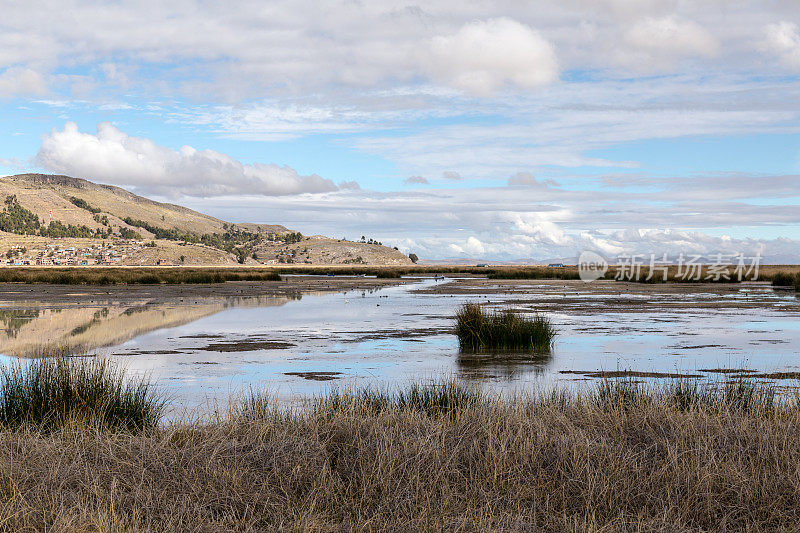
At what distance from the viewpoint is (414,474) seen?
20.3ft

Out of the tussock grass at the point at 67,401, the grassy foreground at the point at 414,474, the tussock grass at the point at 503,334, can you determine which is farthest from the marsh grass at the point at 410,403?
the tussock grass at the point at 503,334

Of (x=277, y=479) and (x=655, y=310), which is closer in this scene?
(x=277, y=479)

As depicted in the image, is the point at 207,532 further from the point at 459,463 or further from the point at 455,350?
the point at 455,350

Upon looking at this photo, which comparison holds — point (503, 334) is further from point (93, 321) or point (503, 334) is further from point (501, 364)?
point (93, 321)

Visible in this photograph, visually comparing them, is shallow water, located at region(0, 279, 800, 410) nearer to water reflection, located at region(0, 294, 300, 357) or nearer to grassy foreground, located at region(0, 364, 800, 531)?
water reflection, located at region(0, 294, 300, 357)

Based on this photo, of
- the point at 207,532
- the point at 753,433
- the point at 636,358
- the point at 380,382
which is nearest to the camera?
the point at 207,532

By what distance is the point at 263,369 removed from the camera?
14000 millimetres

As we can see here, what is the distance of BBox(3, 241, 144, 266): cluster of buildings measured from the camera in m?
151

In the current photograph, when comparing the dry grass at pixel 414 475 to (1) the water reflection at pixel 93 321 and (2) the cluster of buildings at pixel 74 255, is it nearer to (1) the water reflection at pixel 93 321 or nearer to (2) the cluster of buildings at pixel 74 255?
(1) the water reflection at pixel 93 321

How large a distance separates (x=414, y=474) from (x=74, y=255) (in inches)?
6753

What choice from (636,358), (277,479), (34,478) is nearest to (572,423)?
(277,479)

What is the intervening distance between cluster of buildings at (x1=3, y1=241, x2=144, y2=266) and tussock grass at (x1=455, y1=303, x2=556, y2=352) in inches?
5801

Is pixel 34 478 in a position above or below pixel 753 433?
below

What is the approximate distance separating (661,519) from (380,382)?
693cm
